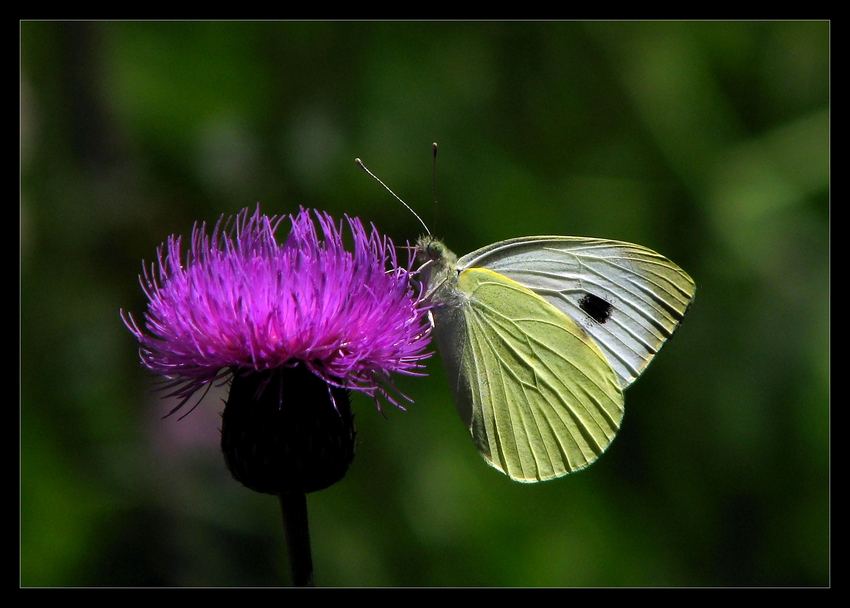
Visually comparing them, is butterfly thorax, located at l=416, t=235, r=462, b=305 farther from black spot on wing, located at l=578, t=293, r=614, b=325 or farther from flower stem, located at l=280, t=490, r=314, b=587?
flower stem, located at l=280, t=490, r=314, b=587

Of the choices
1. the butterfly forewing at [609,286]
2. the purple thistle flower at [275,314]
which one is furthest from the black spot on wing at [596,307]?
the purple thistle flower at [275,314]

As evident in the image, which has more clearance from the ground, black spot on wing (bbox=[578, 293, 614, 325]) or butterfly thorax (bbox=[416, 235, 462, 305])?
butterfly thorax (bbox=[416, 235, 462, 305])

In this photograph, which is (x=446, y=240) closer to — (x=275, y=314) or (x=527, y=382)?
(x=527, y=382)

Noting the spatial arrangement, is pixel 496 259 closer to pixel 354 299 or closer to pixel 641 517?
pixel 354 299

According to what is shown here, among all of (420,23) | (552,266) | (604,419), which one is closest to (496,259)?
(552,266)

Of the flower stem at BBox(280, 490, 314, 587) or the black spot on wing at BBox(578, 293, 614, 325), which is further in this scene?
the black spot on wing at BBox(578, 293, 614, 325)

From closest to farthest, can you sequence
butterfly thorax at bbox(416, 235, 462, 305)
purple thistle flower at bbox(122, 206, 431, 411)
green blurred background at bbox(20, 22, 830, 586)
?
purple thistle flower at bbox(122, 206, 431, 411) < butterfly thorax at bbox(416, 235, 462, 305) < green blurred background at bbox(20, 22, 830, 586)

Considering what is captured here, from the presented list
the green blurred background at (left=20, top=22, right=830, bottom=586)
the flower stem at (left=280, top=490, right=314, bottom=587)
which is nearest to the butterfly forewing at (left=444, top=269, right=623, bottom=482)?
the flower stem at (left=280, top=490, right=314, bottom=587)

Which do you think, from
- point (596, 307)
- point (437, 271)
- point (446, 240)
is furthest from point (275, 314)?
point (446, 240)
